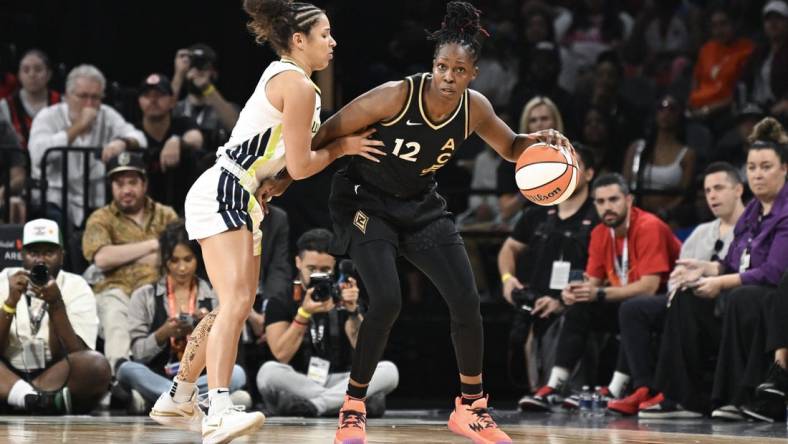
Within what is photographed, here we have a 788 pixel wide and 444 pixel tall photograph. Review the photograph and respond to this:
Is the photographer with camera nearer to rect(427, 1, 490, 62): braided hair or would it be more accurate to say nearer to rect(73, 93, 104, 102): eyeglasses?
rect(73, 93, 104, 102): eyeglasses

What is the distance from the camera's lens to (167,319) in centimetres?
752

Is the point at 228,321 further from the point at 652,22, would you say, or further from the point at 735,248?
the point at 652,22

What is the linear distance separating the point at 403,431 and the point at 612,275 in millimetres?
2597

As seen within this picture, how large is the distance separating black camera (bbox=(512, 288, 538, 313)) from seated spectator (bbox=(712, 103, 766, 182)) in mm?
1958

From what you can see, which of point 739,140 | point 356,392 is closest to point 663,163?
point 739,140

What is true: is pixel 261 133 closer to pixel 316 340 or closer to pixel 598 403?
pixel 316 340

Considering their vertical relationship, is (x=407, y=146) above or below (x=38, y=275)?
above

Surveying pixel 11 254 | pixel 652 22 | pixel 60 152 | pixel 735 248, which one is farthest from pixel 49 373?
pixel 652 22

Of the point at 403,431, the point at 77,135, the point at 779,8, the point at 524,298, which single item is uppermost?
the point at 779,8

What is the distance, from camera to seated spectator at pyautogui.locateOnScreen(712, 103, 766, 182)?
9.27 meters

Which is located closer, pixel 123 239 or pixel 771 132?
pixel 771 132

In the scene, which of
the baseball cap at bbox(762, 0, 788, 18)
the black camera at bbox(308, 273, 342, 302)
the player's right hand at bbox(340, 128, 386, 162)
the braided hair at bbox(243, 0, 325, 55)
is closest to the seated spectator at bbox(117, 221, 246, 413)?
the black camera at bbox(308, 273, 342, 302)

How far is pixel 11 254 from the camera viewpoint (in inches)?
312

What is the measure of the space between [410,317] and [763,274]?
2.58 meters
